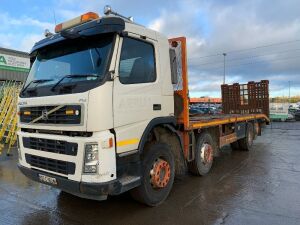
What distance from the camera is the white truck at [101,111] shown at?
403 cm

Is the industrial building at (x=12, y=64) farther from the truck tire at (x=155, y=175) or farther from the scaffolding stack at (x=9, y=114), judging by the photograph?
the truck tire at (x=155, y=175)

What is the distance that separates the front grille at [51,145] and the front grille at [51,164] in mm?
145

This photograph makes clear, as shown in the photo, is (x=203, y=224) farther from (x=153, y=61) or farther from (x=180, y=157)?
(x=153, y=61)

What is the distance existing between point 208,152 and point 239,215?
2.55 meters

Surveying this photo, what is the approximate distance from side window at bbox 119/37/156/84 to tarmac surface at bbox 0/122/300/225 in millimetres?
2113

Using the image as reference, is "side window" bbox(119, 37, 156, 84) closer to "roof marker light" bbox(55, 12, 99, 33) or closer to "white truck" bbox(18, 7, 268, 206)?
"white truck" bbox(18, 7, 268, 206)

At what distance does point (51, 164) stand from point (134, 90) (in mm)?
1621

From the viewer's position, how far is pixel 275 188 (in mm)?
6090

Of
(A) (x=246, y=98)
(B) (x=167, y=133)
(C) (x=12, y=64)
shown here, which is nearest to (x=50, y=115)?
(B) (x=167, y=133)

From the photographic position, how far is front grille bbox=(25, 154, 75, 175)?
419 centimetres

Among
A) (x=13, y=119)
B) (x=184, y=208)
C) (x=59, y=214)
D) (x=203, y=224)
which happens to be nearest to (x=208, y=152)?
(x=184, y=208)

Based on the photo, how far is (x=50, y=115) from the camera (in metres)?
4.42

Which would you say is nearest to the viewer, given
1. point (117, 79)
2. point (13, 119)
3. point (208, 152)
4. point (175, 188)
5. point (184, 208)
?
point (117, 79)

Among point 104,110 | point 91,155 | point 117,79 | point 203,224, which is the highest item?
point 117,79
